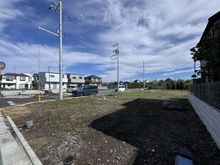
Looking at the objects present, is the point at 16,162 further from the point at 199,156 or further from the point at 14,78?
the point at 14,78

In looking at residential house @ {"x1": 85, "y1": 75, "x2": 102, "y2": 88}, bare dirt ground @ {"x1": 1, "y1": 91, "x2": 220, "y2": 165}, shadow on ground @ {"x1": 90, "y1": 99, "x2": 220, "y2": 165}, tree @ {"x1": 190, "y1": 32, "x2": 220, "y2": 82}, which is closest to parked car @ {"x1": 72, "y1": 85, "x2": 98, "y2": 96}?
bare dirt ground @ {"x1": 1, "y1": 91, "x2": 220, "y2": 165}

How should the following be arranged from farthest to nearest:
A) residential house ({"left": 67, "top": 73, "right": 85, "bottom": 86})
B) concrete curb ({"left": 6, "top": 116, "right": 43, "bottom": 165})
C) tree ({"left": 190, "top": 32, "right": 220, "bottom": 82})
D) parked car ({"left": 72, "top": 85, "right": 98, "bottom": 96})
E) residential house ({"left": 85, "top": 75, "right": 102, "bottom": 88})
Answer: residential house ({"left": 85, "top": 75, "right": 102, "bottom": 88}) → residential house ({"left": 67, "top": 73, "right": 85, "bottom": 86}) → parked car ({"left": 72, "top": 85, "right": 98, "bottom": 96}) → tree ({"left": 190, "top": 32, "right": 220, "bottom": 82}) → concrete curb ({"left": 6, "top": 116, "right": 43, "bottom": 165})

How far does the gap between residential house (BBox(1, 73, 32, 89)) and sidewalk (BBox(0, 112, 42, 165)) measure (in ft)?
165

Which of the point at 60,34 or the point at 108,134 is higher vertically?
the point at 60,34

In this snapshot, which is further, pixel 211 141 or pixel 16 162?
pixel 211 141

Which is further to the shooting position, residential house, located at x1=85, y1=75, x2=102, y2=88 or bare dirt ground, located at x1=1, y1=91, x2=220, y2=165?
residential house, located at x1=85, y1=75, x2=102, y2=88

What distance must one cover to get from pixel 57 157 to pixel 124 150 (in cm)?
145

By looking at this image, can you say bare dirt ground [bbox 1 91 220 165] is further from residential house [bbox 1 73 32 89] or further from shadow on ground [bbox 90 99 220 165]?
residential house [bbox 1 73 32 89]

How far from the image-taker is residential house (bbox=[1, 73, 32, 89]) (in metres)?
43.6

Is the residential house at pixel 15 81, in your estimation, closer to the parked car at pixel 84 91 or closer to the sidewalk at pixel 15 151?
the parked car at pixel 84 91

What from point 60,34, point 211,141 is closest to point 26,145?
point 211,141

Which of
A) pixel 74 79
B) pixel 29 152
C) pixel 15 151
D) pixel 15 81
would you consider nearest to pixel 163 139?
pixel 29 152

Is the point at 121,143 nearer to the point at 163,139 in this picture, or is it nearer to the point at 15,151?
the point at 163,139

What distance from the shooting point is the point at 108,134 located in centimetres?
376
